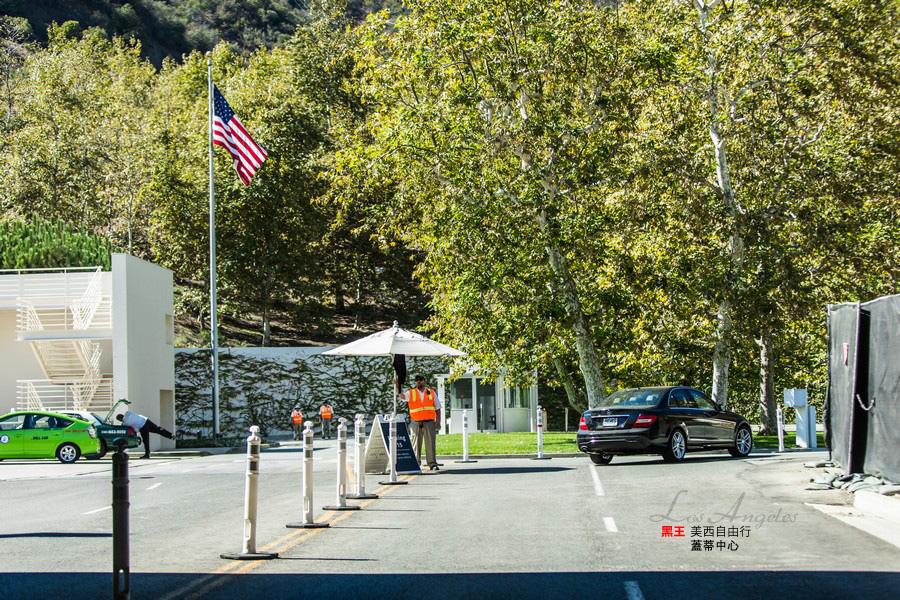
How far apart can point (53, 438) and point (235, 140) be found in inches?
496

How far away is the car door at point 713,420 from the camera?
76.1ft

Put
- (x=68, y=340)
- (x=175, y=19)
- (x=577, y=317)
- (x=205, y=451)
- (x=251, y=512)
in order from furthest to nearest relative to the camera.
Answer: (x=175, y=19) → (x=68, y=340) → (x=205, y=451) → (x=577, y=317) → (x=251, y=512)

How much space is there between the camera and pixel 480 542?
10750mm

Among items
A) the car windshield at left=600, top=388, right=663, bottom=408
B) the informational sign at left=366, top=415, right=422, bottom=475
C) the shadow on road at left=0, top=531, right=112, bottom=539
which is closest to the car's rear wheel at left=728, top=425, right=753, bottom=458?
the car windshield at left=600, top=388, right=663, bottom=408

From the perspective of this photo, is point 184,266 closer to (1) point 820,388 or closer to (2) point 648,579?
(1) point 820,388

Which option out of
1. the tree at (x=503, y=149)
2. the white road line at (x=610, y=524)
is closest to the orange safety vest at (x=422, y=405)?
the tree at (x=503, y=149)

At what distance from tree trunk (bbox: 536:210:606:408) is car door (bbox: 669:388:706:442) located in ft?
25.4

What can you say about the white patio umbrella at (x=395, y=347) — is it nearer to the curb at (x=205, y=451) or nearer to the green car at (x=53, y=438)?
the green car at (x=53, y=438)

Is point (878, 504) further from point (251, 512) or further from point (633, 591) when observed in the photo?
point (251, 512)

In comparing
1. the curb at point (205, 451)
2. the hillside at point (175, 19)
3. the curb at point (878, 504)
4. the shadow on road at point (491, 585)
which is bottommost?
the curb at point (205, 451)

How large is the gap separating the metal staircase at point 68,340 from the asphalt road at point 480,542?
16719 mm

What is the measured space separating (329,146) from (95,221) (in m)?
13.5

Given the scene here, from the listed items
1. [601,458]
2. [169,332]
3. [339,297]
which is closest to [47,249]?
[169,332]

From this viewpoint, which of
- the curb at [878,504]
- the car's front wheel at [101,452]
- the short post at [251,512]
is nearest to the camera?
the short post at [251,512]
